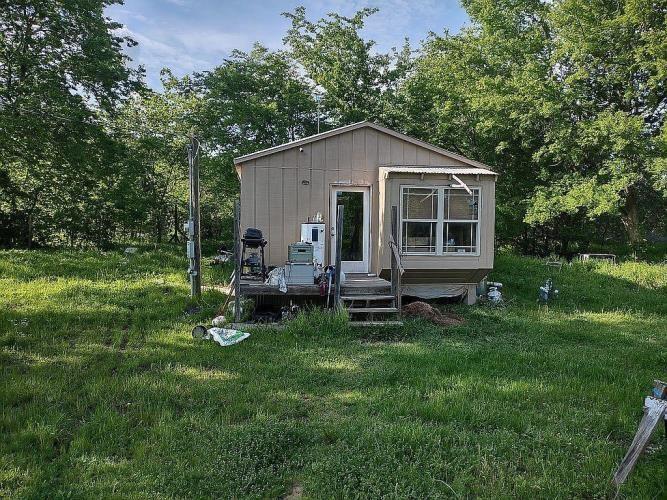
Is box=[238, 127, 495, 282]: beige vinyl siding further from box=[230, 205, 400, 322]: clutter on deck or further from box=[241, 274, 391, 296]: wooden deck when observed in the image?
box=[241, 274, 391, 296]: wooden deck

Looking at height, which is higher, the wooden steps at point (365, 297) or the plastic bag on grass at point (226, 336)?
the wooden steps at point (365, 297)

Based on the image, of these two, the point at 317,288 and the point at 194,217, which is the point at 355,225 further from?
the point at 194,217

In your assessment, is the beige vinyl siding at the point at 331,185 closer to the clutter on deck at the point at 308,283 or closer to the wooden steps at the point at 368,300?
the clutter on deck at the point at 308,283

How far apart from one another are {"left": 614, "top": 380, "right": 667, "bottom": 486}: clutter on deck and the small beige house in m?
5.97

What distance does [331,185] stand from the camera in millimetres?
8805

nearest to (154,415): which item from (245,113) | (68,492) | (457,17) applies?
(68,492)

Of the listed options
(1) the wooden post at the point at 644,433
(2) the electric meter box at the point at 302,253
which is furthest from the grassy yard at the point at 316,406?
(2) the electric meter box at the point at 302,253

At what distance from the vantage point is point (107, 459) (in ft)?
9.96

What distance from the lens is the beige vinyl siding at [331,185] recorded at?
27.9 ft

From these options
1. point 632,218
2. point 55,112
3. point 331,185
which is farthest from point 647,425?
point 632,218

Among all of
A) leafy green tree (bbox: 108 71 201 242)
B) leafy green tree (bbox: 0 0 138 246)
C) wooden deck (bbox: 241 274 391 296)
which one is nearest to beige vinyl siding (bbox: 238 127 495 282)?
wooden deck (bbox: 241 274 391 296)

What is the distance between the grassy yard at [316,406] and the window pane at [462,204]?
2.23 meters

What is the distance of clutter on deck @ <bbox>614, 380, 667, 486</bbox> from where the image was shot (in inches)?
104

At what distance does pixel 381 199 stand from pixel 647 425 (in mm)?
6457
